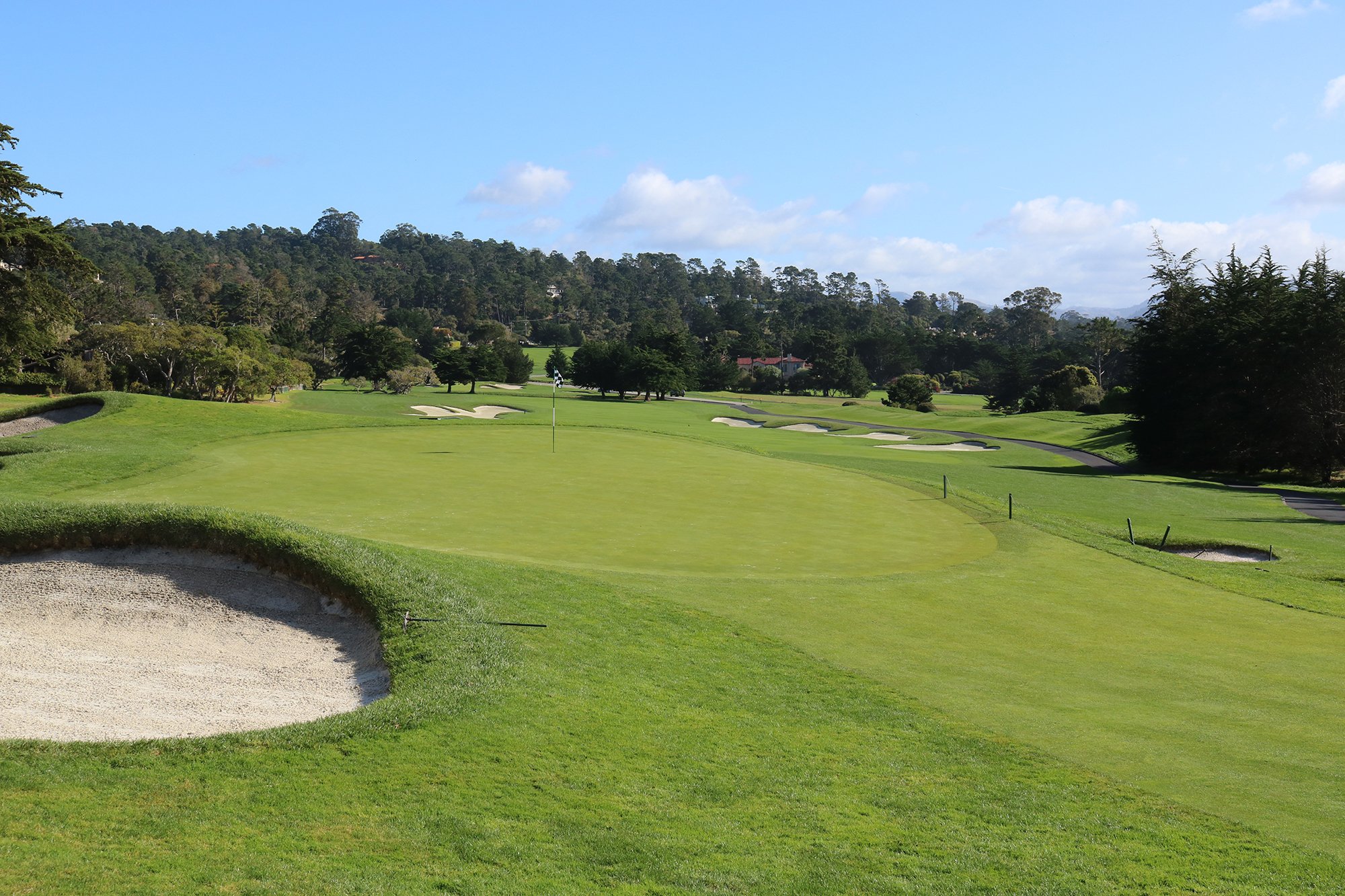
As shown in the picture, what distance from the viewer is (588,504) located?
25.6 metres

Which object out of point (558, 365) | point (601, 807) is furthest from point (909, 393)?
point (601, 807)

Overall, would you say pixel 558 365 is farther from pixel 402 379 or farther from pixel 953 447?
pixel 953 447

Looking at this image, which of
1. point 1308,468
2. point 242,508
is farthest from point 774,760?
point 1308,468

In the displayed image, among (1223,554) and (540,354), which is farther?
(540,354)

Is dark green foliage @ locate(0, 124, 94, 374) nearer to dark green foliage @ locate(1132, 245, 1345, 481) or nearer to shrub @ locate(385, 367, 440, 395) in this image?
shrub @ locate(385, 367, 440, 395)

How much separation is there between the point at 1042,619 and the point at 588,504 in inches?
493

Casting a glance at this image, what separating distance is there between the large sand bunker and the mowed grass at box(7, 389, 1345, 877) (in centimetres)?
376

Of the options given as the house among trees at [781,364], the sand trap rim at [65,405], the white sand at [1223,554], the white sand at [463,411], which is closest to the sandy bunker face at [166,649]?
the white sand at [1223,554]

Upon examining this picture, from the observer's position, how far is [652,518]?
79.2ft

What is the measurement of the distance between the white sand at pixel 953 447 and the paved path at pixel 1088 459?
2.84 m

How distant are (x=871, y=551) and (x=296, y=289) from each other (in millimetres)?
157132

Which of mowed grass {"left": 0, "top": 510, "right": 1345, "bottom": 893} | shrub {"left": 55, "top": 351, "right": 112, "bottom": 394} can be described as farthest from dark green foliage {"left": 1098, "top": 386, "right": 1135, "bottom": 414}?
shrub {"left": 55, "top": 351, "right": 112, "bottom": 394}

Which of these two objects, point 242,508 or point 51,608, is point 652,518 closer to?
point 242,508

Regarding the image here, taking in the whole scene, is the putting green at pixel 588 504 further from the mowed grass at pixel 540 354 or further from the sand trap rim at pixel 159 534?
the mowed grass at pixel 540 354
